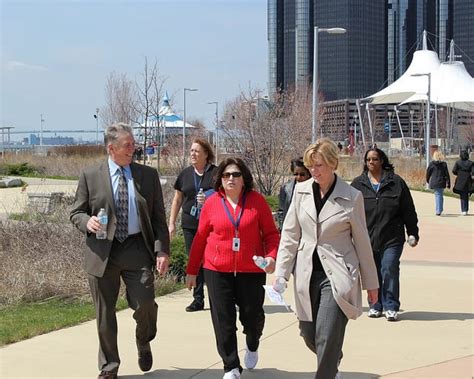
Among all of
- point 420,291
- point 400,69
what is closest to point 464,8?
point 400,69

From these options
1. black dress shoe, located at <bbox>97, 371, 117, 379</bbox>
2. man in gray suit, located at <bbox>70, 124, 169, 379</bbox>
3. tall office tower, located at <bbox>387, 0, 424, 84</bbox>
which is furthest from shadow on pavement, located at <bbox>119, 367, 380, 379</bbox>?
tall office tower, located at <bbox>387, 0, 424, 84</bbox>

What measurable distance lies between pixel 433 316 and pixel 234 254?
3705mm

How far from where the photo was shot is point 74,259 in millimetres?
10508

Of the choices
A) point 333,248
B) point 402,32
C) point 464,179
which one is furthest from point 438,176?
point 402,32

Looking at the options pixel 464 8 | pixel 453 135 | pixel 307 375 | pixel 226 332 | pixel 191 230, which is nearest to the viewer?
pixel 226 332

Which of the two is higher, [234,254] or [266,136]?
[266,136]

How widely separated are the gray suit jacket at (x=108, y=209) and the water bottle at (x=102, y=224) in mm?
64

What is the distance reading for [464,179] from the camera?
73.0 feet

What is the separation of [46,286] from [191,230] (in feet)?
8.63

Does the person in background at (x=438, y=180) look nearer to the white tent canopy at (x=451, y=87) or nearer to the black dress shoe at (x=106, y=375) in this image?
the black dress shoe at (x=106, y=375)

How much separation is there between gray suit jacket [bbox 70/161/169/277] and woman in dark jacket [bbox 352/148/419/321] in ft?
10.8

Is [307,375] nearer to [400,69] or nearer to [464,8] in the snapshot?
[464,8]

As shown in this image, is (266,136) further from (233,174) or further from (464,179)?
(233,174)

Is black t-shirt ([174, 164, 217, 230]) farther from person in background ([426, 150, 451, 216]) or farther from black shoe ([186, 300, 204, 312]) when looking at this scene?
person in background ([426, 150, 451, 216])
